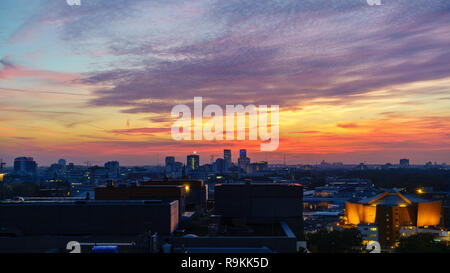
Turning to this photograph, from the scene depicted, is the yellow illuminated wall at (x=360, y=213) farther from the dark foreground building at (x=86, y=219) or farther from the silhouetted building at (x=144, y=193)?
the dark foreground building at (x=86, y=219)

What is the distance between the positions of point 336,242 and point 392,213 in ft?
96.3

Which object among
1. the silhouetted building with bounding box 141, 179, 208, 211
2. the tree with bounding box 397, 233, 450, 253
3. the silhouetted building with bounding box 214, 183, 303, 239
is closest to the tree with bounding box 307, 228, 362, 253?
the tree with bounding box 397, 233, 450, 253

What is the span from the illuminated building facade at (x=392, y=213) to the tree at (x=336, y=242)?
20.1 m

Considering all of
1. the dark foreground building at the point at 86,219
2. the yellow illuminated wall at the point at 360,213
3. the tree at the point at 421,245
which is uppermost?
the dark foreground building at the point at 86,219

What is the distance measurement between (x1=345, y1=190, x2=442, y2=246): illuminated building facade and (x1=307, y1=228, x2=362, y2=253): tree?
20068mm

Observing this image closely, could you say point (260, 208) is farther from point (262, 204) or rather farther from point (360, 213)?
point (360, 213)

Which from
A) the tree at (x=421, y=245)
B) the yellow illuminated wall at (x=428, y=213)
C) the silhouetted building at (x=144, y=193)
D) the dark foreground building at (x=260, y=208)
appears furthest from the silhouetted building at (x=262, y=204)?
the yellow illuminated wall at (x=428, y=213)

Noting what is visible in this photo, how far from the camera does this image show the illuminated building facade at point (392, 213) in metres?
73.1

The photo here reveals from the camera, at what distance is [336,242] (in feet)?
163

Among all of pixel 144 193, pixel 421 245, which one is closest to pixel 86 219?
pixel 144 193

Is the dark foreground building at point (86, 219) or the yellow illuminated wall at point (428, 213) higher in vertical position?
the dark foreground building at point (86, 219)
